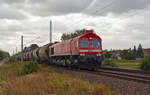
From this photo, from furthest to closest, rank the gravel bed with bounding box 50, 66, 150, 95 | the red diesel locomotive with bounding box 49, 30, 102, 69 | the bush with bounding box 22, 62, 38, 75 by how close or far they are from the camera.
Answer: the red diesel locomotive with bounding box 49, 30, 102, 69
the bush with bounding box 22, 62, 38, 75
the gravel bed with bounding box 50, 66, 150, 95

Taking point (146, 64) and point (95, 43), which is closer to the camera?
point (95, 43)

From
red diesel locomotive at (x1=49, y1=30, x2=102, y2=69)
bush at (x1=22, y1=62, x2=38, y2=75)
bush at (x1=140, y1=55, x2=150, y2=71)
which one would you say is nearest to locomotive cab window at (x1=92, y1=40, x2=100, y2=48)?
red diesel locomotive at (x1=49, y1=30, x2=102, y2=69)

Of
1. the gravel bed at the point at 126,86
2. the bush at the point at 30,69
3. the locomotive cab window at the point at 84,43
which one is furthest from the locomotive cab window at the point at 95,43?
the gravel bed at the point at 126,86

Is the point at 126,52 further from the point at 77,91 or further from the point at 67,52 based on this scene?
the point at 77,91

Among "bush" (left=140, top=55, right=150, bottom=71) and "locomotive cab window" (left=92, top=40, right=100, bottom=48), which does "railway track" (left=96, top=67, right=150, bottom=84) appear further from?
"bush" (left=140, top=55, right=150, bottom=71)

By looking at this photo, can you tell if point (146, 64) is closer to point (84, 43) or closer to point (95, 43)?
point (95, 43)

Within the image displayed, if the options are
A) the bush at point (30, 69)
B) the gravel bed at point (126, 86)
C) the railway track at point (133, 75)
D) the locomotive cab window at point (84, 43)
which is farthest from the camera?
the locomotive cab window at point (84, 43)

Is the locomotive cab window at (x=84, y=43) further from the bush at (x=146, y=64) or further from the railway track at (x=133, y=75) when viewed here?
the bush at (x=146, y=64)

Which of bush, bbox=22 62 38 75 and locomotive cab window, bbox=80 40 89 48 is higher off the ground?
locomotive cab window, bbox=80 40 89 48

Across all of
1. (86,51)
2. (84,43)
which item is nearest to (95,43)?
(84,43)

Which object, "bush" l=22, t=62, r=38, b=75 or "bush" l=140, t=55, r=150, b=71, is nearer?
"bush" l=22, t=62, r=38, b=75

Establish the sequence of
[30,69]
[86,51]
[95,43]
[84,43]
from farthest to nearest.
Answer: [95,43], [84,43], [86,51], [30,69]

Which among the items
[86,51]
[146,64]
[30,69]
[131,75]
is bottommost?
[131,75]

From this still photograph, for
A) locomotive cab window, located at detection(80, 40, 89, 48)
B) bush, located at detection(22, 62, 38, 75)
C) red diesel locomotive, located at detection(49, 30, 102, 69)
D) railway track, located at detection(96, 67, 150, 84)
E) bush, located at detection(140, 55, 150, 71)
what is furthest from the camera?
bush, located at detection(140, 55, 150, 71)
